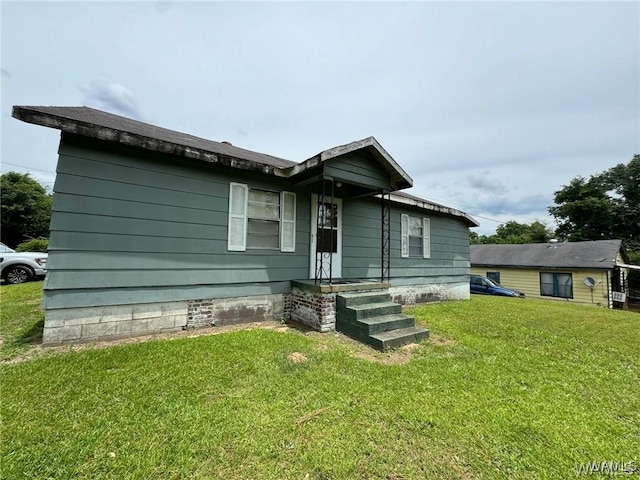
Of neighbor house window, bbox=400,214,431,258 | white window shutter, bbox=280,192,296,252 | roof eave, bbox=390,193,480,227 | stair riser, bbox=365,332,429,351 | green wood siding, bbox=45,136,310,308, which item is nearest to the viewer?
green wood siding, bbox=45,136,310,308

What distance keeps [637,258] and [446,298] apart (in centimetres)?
2558

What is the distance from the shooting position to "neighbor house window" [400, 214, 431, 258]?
27.7 feet

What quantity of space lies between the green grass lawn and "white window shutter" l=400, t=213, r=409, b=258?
4288 mm

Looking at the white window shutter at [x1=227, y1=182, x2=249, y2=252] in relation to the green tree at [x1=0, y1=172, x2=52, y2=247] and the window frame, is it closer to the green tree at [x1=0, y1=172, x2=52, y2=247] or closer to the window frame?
the window frame

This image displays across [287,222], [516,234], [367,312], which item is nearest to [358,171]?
[287,222]

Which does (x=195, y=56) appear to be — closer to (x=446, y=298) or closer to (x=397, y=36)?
(x=397, y=36)

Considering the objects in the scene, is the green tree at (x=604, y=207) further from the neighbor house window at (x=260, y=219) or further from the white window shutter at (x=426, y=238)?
the neighbor house window at (x=260, y=219)

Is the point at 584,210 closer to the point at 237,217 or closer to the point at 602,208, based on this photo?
the point at 602,208

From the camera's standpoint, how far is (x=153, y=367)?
3219 mm

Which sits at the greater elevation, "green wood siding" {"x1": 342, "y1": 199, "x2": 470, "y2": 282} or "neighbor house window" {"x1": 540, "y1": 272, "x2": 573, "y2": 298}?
"green wood siding" {"x1": 342, "y1": 199, "x2": 470, "y2": 282}

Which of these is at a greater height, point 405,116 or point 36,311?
point 405,116

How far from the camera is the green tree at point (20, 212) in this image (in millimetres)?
21297

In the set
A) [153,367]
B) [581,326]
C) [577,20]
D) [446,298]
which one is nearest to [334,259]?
[153,367]

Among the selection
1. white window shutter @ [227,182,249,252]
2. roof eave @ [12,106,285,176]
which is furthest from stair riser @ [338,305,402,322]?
roof eave @ [12,106,285,176]
